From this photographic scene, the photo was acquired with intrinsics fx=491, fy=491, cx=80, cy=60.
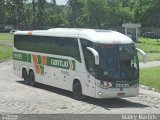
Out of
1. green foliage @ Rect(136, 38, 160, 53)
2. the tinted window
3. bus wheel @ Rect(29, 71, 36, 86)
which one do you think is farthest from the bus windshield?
green foliage @ Rect(136, 38, 160, 53)

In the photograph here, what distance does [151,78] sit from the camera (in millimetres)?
26094

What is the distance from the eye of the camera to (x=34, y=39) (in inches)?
982

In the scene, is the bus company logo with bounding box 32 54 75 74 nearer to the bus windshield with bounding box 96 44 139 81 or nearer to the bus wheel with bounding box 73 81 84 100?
the bus wheel with bounding box 73 81 84 100

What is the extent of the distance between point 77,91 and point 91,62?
1708 millimetres

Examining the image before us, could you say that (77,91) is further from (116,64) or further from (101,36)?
(101,36)

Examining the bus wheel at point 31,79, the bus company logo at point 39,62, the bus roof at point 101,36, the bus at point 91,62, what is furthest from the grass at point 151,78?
the bus wheel at point 31,79

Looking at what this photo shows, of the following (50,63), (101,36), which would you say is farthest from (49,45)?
(101,36)

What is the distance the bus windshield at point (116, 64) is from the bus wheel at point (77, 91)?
63.8 inches

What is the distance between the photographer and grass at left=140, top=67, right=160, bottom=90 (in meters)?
24.4

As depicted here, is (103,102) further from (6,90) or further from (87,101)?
(6,90)

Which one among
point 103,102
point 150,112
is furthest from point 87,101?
point 150,112

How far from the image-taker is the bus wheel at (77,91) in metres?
19.9

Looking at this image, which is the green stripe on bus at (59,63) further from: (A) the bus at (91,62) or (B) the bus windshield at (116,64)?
(B) the bus windshield at (116,64)

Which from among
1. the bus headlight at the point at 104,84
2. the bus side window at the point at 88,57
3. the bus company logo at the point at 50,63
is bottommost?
the bus headlight at the point at 104,84
